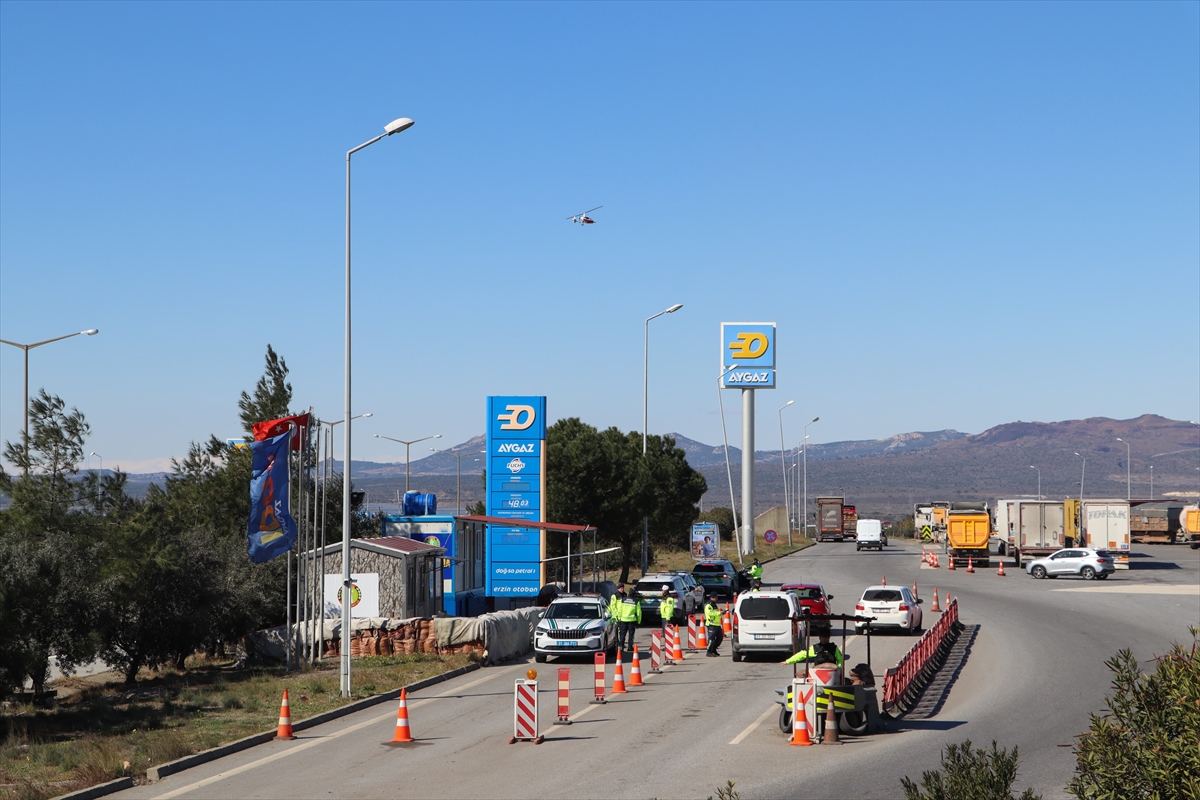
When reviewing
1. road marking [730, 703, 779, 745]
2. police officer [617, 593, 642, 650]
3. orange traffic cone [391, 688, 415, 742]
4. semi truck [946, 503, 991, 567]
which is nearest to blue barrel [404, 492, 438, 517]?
police officer [617, 593, 642, 650]

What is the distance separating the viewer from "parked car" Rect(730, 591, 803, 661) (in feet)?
90.8

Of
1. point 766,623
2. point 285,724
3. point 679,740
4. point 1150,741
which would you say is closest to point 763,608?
point 766,623

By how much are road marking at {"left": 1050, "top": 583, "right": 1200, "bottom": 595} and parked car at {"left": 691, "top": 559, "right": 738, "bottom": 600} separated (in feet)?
44.6

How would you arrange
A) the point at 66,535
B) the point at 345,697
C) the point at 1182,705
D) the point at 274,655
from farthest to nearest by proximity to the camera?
the point at 274,655 → the point at 66,535 → the point at 345,697 → the point at 1182,705

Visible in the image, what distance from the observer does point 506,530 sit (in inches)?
1649

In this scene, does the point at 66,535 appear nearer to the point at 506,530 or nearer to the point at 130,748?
the point at 130,748

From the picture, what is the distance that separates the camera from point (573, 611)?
96.9 feet

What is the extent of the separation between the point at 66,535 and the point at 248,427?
17.0 m

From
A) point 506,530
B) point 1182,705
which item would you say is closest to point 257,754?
point 1182,705

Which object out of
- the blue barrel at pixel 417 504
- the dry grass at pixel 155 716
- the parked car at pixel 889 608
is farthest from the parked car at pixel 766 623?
the blue barrel at pixel 417 504

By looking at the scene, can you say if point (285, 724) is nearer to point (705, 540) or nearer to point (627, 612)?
point (627, 612)

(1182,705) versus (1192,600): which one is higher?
(1182,705)

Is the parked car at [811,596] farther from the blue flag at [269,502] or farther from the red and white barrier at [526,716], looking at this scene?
the red and white barrier at [526,716]

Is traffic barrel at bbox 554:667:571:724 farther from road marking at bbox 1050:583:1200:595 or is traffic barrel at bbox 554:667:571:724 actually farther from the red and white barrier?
road marking at bbox 1050:583:1200:595
